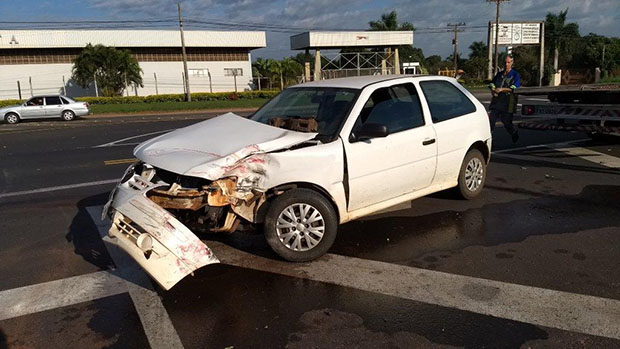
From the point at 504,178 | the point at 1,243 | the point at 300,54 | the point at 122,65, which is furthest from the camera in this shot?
the point at 300,54

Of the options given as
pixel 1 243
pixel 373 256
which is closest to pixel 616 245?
pixel 373 256

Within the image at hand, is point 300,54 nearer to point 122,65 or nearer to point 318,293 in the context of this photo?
point 122,65

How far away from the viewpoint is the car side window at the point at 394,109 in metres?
5.25

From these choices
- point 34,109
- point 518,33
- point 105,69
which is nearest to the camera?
point 34,109

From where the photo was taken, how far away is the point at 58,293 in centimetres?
423

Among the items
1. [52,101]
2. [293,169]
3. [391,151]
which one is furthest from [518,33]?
[293,169]

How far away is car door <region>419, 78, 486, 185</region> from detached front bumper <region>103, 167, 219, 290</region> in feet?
10.3

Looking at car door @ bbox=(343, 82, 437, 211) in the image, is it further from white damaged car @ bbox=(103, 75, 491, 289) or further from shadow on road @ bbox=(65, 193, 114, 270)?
shadow on road @ bbox=(65, 193, 114, 270)

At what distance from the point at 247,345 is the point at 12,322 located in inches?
73.8

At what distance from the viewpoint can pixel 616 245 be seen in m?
4.91

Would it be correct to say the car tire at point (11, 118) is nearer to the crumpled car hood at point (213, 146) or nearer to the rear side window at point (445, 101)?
the crumpled car hood at point (213, 146)

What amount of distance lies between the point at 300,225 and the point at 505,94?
7082 mm

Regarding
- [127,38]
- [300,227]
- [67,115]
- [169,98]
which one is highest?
[127,38]

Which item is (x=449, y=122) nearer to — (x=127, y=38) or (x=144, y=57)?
(x=127, y=38)
